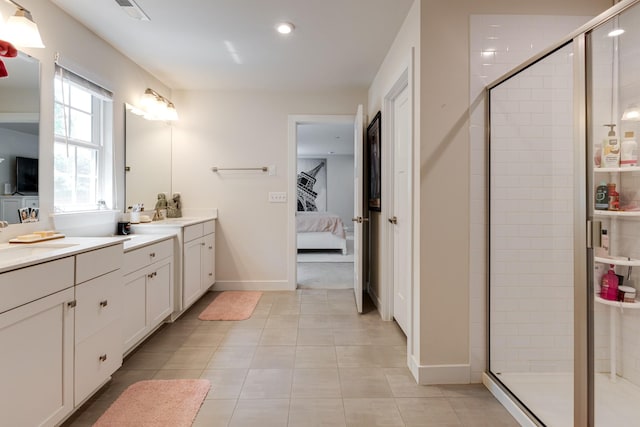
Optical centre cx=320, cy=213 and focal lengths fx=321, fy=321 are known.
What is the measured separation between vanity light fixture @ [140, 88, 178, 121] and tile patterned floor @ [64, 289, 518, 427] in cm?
202

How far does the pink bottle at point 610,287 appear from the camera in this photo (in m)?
1.76

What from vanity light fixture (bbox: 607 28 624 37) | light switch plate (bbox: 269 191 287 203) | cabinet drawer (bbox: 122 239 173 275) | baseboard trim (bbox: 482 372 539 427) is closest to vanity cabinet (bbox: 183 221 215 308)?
cabinet drawer (bbox: 122 239 173 275)

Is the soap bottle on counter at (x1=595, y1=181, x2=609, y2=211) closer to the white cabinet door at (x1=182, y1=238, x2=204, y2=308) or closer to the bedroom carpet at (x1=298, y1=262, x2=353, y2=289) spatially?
the bedroom carpet at (x1=298, y1=262, x2=353, y2=289)

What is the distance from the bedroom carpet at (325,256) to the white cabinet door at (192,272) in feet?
8.60

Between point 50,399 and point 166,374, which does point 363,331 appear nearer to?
point 166,374

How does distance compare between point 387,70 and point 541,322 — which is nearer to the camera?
point 541,322

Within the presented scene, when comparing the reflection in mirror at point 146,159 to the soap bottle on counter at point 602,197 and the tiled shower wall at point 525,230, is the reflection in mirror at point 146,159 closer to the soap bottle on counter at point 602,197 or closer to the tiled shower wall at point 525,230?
the tiled shower wall at point 525,230

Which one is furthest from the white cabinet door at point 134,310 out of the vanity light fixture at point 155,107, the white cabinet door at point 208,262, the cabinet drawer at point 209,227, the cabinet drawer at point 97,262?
the vanity light fixture at point 155,107

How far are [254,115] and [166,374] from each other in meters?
2.82

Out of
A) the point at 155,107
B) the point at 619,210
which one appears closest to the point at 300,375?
the point at 619,210

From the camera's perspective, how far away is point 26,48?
1.91 m

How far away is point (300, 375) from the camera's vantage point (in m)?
2.01

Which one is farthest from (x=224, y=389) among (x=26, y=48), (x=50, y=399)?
(x=26, y=48)

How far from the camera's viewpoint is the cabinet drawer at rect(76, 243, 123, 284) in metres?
1.55
